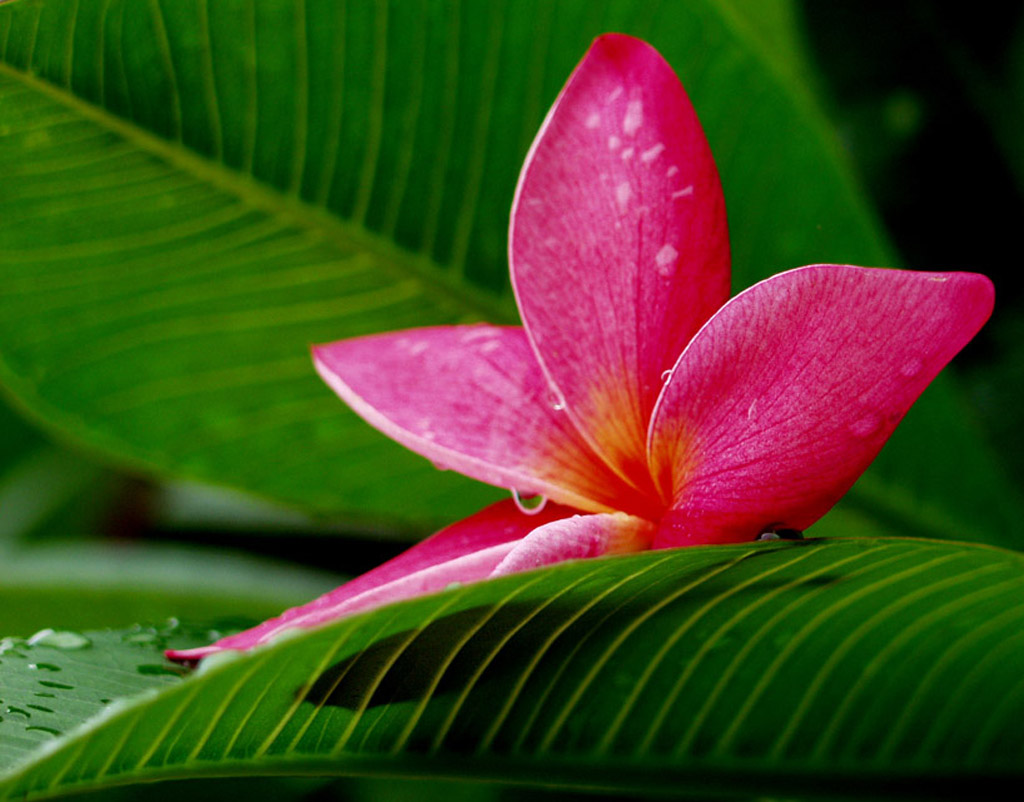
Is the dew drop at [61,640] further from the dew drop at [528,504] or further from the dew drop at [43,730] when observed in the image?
the dew drop at [528,504]

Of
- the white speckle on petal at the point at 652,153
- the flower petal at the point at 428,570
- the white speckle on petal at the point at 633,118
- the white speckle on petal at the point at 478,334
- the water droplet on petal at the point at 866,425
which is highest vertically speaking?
the white speckle on petal at the point at 633,118

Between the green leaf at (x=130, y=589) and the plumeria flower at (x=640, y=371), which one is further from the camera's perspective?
the green leaf at (x=130, y=589)

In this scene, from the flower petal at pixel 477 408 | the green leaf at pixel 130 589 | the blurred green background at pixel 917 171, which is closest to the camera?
the flower petal at pixel 477 408

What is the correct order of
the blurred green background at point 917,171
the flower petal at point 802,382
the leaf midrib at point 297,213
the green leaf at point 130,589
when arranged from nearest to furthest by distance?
1. the flower petal at point 802,382
2. the leaf midrib at point 297,213
3. the blurred green background at point 917,171
4. the green leaf at point 130,589

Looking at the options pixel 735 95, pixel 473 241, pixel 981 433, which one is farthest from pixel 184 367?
pixel 981 433

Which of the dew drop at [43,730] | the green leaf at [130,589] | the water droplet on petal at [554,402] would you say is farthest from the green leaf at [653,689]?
the green leaf at [130,589]

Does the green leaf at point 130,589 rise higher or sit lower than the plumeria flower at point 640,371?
lower

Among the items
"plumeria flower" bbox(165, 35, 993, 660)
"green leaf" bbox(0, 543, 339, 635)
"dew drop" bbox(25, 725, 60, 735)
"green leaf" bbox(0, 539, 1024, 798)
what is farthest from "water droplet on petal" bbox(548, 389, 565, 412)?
"green leaf" bbox(0, 543, 339, 635)
